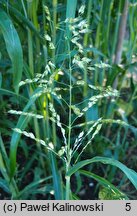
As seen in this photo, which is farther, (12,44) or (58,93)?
(58,93)

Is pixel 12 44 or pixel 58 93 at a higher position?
pixel 12 44

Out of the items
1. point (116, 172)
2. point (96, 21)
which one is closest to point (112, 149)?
point (116, 172)

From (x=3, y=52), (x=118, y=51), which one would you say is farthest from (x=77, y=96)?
(x=3, y=52)

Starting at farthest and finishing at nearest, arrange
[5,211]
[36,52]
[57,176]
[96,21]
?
[96,21], [36,52], [57,176], [5,211]

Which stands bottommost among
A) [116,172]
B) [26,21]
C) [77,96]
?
[116,172]

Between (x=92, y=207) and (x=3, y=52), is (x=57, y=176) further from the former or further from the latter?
(x=3, y=52)

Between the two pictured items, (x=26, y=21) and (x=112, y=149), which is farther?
(x=112, y=149)

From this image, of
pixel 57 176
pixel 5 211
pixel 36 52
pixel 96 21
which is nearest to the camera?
pixel 5 211

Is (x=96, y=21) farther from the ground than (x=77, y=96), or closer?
farther from the ground
